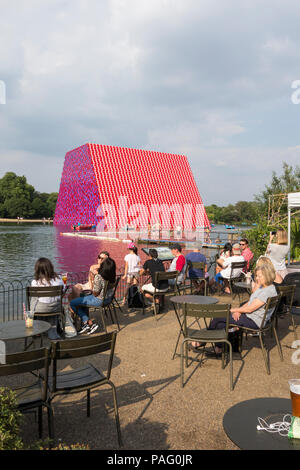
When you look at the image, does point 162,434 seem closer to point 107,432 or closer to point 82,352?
point 107,432

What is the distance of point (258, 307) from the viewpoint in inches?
170

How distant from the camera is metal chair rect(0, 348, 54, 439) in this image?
2.46 m

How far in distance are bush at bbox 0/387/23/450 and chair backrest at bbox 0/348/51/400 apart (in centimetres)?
21

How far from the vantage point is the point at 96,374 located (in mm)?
3150

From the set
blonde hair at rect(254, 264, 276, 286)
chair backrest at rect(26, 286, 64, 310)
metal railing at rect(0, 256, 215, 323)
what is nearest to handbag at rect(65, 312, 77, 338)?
chair backrest at rect(26, 286, 64, 310)

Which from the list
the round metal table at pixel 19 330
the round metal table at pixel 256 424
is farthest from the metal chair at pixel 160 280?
the round metal table at pixel 256 424

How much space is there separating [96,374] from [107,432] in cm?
48

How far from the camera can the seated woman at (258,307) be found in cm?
438

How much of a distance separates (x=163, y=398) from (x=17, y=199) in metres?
106

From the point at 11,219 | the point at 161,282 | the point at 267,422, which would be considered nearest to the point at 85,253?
the point at 161,282

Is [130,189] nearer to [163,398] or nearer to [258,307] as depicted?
[258,307]

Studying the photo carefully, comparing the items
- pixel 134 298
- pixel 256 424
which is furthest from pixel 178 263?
pixel 256 424

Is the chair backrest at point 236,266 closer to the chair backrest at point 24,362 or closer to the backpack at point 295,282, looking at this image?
the backpack at point 295,282

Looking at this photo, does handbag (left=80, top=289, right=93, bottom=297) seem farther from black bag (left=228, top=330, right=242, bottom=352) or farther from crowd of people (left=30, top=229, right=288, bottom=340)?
black bag (left=228, top=330, right=242, bottom=352)
